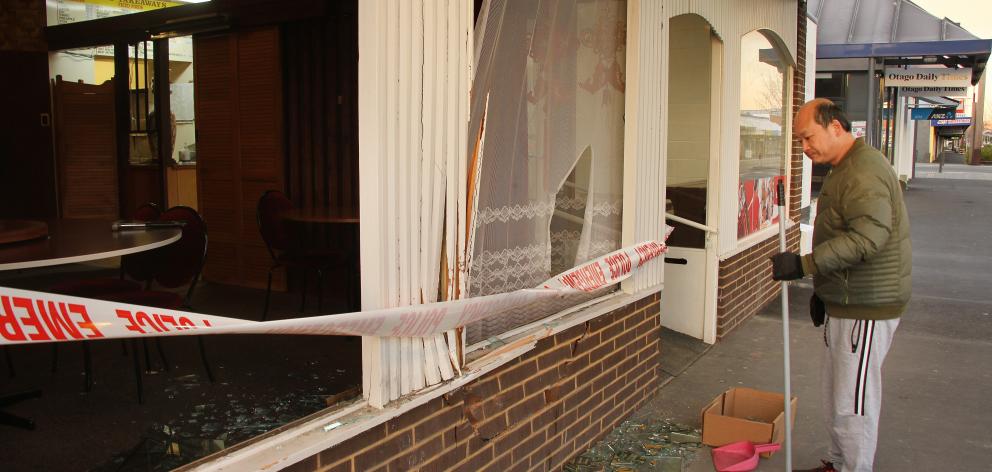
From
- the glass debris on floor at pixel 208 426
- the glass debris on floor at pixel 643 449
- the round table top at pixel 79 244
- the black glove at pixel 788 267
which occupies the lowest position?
the glass debris on floor at pixel 643 449

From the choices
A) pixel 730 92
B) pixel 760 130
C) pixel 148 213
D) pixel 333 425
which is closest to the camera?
pixel 333 425

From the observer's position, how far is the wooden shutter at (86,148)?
30.4ft

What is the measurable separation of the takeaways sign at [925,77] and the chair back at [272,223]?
14.4 m

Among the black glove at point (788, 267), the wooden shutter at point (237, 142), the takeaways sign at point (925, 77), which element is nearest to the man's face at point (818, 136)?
the black glove at point (788, 267)

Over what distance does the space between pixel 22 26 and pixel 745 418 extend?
29.5 feet

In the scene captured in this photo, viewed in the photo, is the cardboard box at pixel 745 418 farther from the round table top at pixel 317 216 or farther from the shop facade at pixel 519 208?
the round table top at pixel 317 216

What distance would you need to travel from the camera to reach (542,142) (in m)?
4.19

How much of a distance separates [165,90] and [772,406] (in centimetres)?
697

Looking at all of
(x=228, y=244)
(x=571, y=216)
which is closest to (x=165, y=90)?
(x=228, y=244)

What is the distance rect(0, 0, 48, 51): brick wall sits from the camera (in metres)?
9.26

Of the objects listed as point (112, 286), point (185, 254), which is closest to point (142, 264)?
point (112, 286)

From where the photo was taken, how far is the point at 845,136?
397cm

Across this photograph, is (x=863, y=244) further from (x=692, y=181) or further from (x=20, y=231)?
(x=20, y=231)

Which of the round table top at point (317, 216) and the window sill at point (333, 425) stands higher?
the round table top at point (317, 216)
